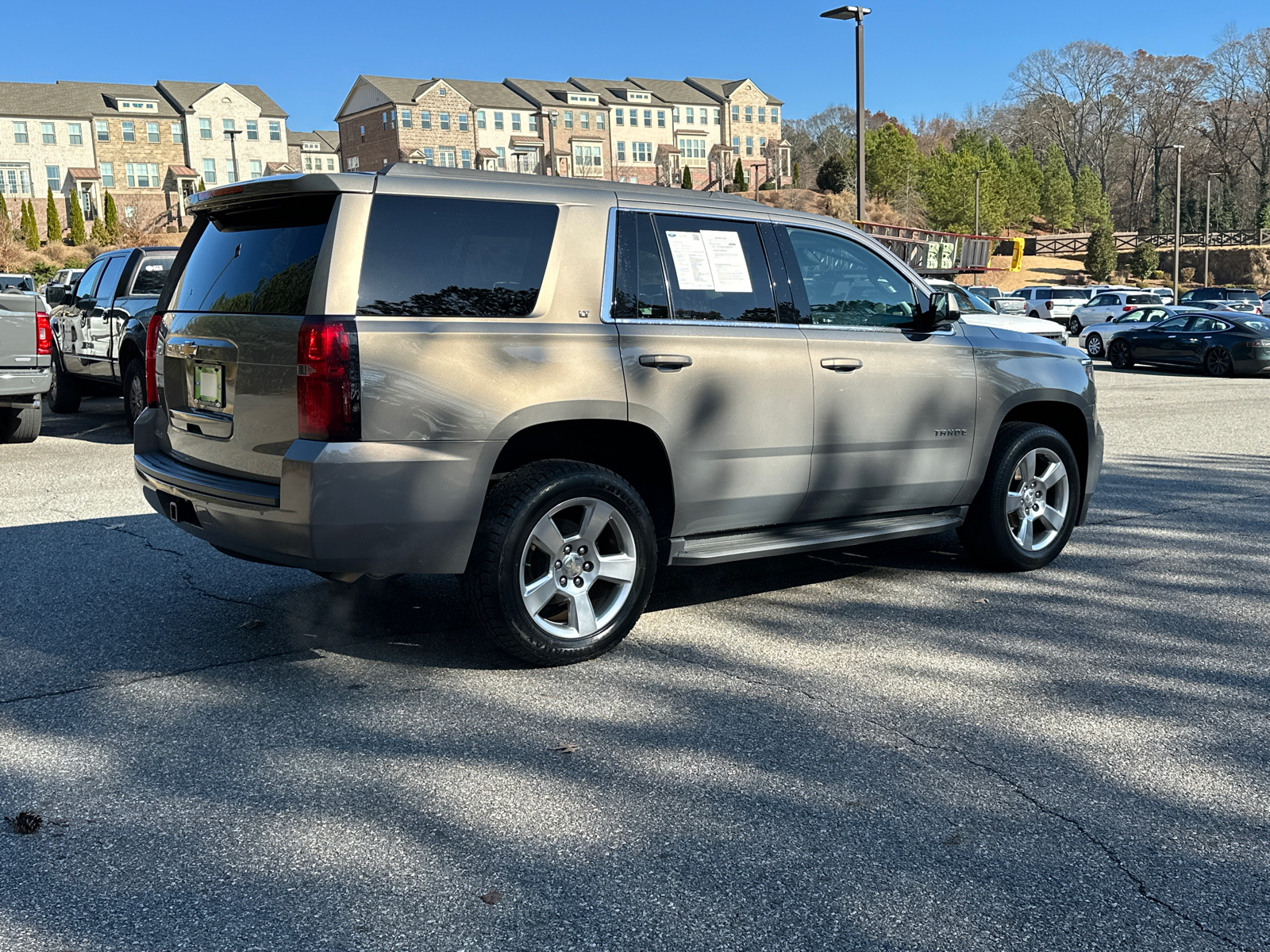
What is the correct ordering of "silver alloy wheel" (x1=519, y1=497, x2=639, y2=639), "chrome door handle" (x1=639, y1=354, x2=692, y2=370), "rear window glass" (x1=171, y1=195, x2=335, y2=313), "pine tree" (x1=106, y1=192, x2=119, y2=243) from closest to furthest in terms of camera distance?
"rear window glass" (x1=171, y1=195, x2=335, y2=313) → "silver alloy wheel" (x1=519, y1=497, x2=639, y2=639) → "chrome door handle" (x1=639, y1=354, x2=692, y2=370) → "pine tree" (x1=106, y1=192, x2=119, y2=243)

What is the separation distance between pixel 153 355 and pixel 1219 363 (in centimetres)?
2195

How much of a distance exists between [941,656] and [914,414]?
1355mm

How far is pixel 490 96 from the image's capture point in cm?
9381

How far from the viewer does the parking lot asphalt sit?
2.97 m

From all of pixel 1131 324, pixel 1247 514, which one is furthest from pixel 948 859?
pixel 1131 324

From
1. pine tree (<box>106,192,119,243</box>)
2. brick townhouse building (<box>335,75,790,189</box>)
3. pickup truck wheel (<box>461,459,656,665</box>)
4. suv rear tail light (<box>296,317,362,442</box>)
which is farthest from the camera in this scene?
brick townhouse building (<box>335,75,790,189</box>)

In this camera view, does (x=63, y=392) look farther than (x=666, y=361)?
Yes

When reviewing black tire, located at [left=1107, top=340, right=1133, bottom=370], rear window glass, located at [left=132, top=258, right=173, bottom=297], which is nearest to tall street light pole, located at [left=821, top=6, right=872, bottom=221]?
black tire, located at [left=1107, top=340, right=1133, bottom=370]

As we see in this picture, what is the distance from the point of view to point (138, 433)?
563 centimetres

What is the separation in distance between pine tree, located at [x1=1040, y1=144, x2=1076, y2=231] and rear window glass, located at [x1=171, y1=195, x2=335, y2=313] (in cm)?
10132

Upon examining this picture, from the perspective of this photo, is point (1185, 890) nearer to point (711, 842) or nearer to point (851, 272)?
point (711, 842)

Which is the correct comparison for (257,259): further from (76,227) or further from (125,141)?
(125,141)

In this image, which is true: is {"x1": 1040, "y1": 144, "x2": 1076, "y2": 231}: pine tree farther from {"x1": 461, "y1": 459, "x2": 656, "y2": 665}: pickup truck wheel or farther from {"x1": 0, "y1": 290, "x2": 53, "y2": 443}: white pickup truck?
{"x1": 461, "y1": 459, "x2": 656, "y2": 665}: pickup truck wheel

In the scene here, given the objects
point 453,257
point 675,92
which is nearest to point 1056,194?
point 675,92
